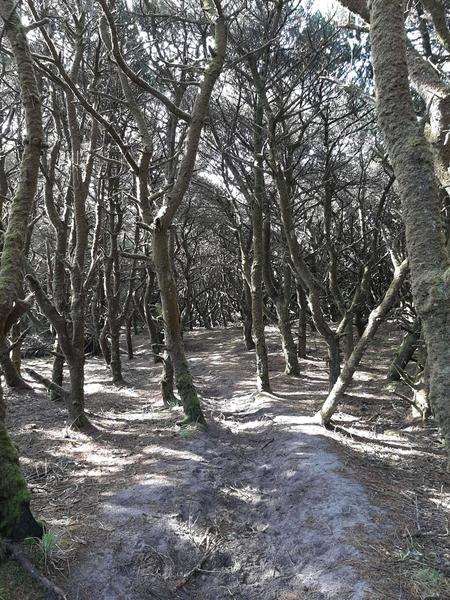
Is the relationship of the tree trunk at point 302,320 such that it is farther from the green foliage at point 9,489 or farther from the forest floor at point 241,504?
the green foliage at point 9,489

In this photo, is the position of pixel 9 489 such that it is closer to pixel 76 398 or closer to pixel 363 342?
pixel 76 398

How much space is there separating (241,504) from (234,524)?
321 millimetres

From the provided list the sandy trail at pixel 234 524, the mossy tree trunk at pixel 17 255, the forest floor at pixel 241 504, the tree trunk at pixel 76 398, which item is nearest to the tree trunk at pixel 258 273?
the forest floor at pixel 241 504

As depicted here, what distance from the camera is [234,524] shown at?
380 centimetres

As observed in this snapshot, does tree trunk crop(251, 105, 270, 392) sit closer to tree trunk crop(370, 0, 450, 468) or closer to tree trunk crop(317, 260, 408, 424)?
tree trunk crop(317, 260, 408, 424)

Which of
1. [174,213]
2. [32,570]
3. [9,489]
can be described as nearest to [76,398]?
[174,213]

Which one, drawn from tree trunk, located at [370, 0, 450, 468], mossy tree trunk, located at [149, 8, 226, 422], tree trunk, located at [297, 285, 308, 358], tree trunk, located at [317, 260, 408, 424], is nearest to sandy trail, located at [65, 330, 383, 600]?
tree trunk, located at [317, 260, 408, 424]

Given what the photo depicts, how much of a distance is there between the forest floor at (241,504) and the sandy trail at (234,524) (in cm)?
1

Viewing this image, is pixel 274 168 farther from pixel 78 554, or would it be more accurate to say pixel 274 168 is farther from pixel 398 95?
pixel 78 554

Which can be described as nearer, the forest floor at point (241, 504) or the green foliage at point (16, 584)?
the green foliage at point (16, 584)

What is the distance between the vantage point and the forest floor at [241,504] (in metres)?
2.90

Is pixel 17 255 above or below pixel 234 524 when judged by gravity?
above

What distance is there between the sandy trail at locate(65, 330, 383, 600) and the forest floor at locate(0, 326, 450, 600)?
0.01 meters

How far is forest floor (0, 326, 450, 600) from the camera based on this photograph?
2902 mm
